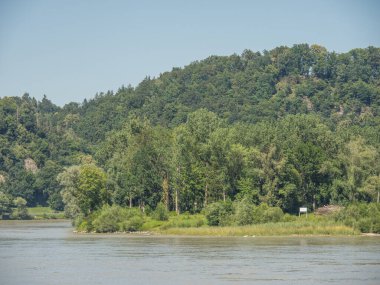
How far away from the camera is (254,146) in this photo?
132 metres

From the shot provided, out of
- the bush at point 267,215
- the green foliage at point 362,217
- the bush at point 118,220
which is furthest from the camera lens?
the bush at point 118,220

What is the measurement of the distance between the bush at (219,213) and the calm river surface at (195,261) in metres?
11.4

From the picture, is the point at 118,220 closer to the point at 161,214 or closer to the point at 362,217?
the point at 161,214

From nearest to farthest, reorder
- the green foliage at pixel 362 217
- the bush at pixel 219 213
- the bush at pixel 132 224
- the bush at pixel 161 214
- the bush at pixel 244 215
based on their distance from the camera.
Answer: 1. the green foliage at pixel 362 217
2. the bush at pixel 244 215
3. the bush at pixel 219 213
4. the bush at pixel 132 224
5. the bush at pixel 161 214

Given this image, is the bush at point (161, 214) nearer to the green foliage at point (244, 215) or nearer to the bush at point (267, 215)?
the green foliage at point (244, 215)

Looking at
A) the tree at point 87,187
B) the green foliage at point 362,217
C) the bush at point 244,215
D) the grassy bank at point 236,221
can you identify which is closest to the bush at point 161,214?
the grassy bank at point 236,221

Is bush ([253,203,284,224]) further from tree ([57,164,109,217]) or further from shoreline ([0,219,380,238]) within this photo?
tree ([57,164,109,217])

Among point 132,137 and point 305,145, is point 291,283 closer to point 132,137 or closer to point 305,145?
point 305,145

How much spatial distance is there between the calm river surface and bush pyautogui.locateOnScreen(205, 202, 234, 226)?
37.3ft

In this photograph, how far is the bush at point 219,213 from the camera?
375 feet

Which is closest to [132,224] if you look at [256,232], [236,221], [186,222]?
[186,222]

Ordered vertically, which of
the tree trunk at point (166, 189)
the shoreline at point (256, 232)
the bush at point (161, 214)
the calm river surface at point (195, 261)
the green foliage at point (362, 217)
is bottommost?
the calm river surface at point (195, 261)

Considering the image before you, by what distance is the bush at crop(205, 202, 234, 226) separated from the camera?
375 ft

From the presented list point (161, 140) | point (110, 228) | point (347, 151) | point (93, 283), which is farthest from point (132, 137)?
point (93, 283)
